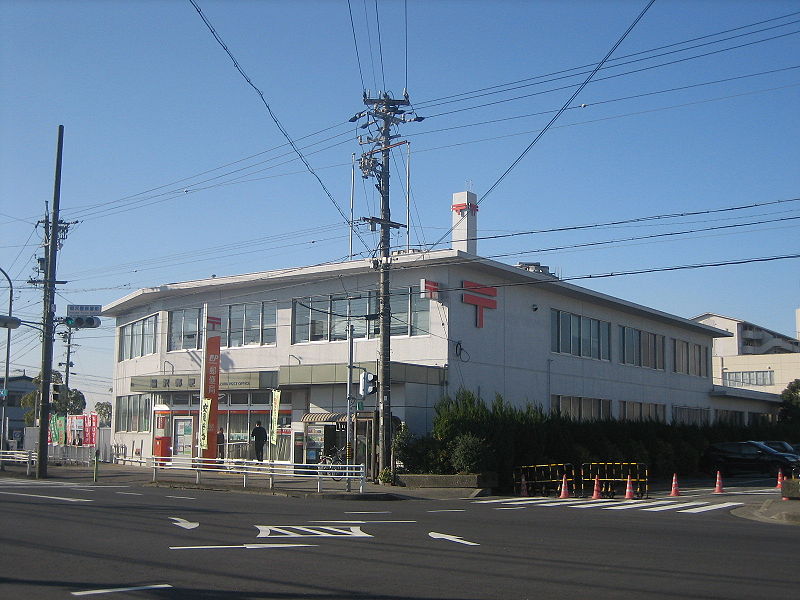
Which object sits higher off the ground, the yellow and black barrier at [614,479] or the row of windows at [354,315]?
the row of windows at [354,315]

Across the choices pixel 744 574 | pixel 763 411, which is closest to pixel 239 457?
pixel 744 574

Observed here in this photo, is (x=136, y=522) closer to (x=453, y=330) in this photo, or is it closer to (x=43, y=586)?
(x=43, y=586)

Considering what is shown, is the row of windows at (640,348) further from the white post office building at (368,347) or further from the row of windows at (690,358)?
the row of windows at (690,358)

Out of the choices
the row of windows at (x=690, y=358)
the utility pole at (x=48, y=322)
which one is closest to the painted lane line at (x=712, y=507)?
the utility pole at (x=48, y=322)

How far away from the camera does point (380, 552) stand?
13.2 metres

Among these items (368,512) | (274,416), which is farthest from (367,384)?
(368,512)

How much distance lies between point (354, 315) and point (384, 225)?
8.38 metres

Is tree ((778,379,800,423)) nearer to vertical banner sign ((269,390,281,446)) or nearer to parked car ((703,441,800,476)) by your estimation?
parked car ((703,441,800,476))

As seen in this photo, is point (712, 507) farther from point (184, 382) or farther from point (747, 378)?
point (747, 378)

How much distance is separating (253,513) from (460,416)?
464 inches

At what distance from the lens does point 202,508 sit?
2044 centimetres

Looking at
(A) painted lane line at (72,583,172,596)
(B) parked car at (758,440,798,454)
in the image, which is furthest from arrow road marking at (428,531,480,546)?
(B) parked car at (758,440,798,454)

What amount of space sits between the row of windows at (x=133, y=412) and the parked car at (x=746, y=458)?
26971mm

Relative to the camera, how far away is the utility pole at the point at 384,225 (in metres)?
28.7
